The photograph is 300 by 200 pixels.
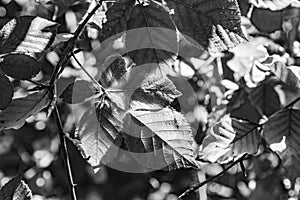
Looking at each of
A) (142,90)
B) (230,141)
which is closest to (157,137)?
(142,90)

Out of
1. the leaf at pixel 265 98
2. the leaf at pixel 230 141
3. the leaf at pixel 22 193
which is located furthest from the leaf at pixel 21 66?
the leaf at pixel 265 98

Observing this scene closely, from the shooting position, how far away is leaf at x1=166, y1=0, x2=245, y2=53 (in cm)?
53

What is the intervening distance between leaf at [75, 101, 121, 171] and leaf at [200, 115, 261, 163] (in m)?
0.15

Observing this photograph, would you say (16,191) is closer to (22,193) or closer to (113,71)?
(22,193)

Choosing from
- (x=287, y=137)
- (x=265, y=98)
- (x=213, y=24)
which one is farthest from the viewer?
(x=265, y=98)

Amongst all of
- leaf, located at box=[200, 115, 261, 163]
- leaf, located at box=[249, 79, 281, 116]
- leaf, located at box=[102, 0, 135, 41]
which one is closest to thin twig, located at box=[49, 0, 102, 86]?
leaf, located at box=[102, 0, 135, 41]

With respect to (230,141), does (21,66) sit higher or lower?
higher

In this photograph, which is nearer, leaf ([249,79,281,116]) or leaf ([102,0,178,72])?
leaf ([102,0,178,72])

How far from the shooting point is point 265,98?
0.93 metres

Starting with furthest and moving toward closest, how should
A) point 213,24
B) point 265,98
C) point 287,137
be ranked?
point 265,98
point 287,137
point 213,24

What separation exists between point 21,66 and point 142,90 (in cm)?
11

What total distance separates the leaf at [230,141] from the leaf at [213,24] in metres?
0.18

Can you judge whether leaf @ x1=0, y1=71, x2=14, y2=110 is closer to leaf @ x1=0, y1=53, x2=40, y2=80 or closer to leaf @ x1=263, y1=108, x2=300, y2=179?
leaf @ x1=0, y1=53, x2=40, y2=80

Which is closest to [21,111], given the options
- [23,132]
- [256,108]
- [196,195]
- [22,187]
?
[22,187]
